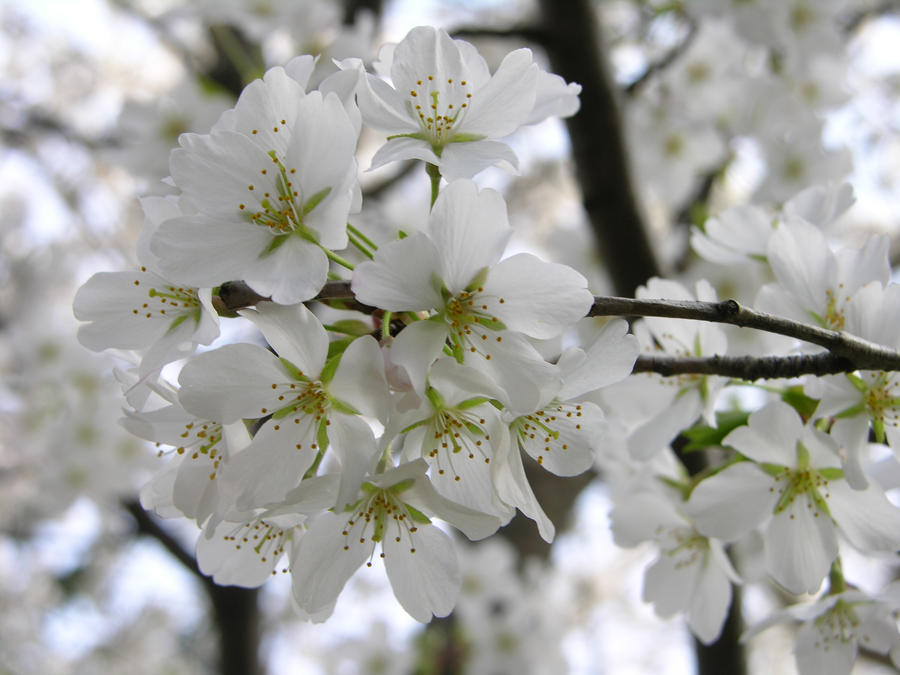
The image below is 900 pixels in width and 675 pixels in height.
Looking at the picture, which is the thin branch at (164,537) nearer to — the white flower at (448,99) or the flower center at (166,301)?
the flower center at (166,301)

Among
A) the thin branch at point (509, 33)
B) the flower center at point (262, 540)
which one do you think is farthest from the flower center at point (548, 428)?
Result: the thin branch at point (509, 33)

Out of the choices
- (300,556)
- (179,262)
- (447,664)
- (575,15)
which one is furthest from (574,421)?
(447,664)

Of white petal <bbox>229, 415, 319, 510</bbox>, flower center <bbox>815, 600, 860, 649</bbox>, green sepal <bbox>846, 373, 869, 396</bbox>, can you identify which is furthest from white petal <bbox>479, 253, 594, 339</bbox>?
flower center <bbox>815, 600, 860, 649</bbox>

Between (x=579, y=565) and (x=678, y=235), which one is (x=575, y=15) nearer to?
(x=678, y=235)

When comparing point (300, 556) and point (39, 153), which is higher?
point (300, 556)

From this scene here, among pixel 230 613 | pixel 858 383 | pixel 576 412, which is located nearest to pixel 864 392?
pixel 858 383
